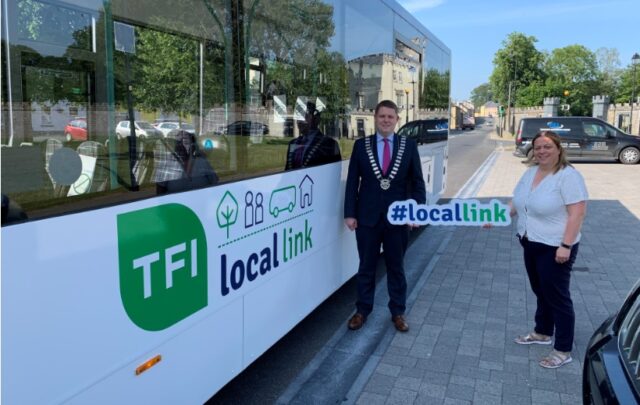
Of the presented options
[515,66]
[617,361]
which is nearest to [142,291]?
[617,361]

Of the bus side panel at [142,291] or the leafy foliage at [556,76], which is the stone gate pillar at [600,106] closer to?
the leafy foliage at [556,76]

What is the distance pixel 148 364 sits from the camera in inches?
90.2

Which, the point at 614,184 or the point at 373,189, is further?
the point at 614,184

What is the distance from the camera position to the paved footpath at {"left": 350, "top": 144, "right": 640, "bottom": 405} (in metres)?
3.53

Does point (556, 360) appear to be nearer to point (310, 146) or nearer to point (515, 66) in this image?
point (310, 146)

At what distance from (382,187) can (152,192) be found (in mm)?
2282

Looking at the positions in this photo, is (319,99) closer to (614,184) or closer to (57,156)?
(57,156)

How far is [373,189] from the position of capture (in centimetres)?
425

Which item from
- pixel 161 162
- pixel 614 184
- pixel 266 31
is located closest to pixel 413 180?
pixel 266 31

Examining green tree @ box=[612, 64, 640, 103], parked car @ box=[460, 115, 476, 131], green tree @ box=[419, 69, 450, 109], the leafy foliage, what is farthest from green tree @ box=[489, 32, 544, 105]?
green tree @ box=[419, 69, 450, 109]

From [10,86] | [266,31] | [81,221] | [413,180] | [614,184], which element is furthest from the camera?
[614,184]

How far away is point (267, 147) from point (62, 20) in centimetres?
151

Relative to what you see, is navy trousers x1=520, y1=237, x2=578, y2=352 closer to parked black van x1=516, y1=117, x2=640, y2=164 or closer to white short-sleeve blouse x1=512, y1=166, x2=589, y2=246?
white short-sleeve blouse x1=512, y1=166, x2=589, y2=246

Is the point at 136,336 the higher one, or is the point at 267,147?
the point at 267,147
